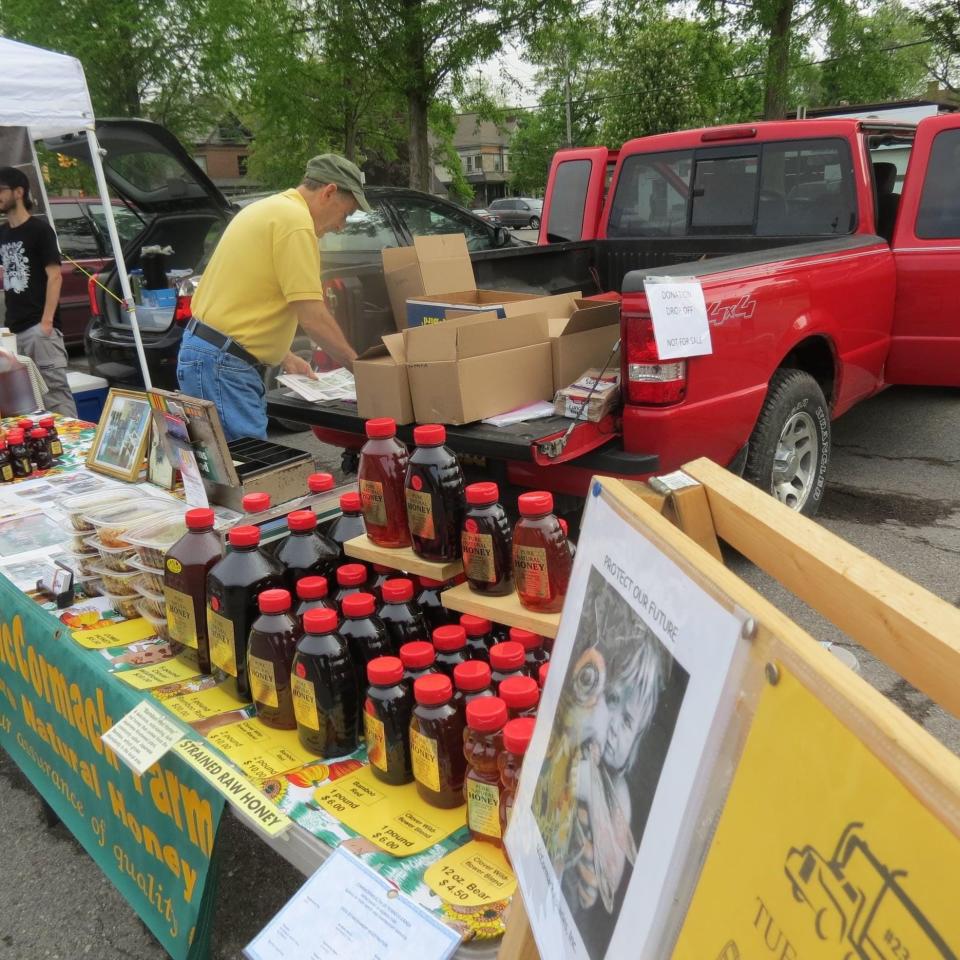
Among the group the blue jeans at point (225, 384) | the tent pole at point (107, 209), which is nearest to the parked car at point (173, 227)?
the tent pole at point (107, 209)

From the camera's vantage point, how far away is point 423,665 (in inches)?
66.9

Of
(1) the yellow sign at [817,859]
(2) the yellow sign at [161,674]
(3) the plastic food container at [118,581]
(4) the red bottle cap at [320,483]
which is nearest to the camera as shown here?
(1) the yellow sign at [817,859]

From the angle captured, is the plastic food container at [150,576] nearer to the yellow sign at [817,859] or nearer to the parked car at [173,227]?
the yellow sign at [817,859]

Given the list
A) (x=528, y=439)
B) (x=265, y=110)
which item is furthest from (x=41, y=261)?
(x=265, y=110)

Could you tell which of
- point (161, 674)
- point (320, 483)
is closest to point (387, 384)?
point (320, 483)

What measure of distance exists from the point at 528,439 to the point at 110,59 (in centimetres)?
1569

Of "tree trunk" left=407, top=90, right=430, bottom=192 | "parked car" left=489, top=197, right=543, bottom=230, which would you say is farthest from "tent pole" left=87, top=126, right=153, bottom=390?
"parked car" left=489, top=197, right=543, bottom=230

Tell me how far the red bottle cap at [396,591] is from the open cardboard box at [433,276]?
249 cm

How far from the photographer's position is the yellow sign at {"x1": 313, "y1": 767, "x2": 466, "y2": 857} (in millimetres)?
1549

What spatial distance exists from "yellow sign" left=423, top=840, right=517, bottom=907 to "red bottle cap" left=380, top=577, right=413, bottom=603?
57cm

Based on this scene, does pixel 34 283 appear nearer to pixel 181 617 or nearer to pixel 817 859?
pixel 181 617

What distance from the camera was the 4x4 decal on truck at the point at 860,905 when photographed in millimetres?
542

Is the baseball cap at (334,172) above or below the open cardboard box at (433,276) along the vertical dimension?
above

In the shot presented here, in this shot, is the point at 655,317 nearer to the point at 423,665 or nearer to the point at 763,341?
the point at 763,341
